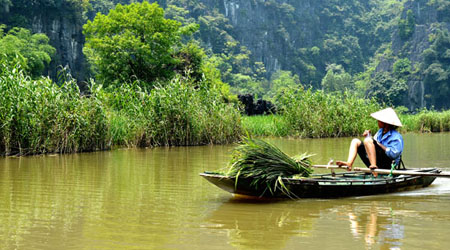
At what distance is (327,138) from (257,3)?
277 feet

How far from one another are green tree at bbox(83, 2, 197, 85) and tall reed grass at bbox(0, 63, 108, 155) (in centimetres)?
1847

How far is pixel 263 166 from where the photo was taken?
6.18 metres

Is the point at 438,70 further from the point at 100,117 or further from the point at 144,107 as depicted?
the point at 100,117

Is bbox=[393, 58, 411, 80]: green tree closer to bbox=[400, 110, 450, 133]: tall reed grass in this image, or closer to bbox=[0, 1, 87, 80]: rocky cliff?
bbox=[0, 1, 87, 80]: rocky cliff

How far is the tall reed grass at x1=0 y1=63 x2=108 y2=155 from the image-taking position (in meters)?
11.4

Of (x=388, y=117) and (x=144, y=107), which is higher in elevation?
(x=144, y=107)

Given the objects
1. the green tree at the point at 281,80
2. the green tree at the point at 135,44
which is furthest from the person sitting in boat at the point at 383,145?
the green tree at the point at 281,80

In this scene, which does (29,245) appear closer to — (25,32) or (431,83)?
(25,32)

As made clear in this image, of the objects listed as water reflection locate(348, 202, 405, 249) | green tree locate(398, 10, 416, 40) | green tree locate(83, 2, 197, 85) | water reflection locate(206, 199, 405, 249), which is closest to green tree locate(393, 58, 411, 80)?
green tree locate(398, 10, 416, 40)

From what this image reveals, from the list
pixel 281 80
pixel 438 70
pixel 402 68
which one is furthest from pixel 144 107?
pixel 281 80

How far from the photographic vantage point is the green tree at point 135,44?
31.1 metres

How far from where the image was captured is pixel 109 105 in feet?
49.7

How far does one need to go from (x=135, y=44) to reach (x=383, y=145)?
81.9 ft

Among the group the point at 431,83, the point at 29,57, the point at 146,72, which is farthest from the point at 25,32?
the point at 431,83
